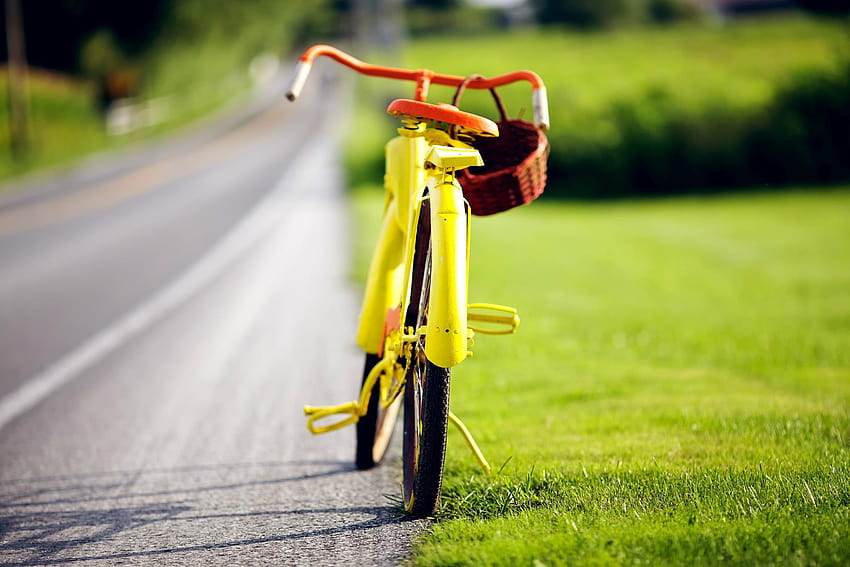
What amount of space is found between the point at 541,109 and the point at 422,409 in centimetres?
140

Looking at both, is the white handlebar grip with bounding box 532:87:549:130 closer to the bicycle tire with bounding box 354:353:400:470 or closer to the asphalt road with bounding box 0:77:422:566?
the bicycle tire with bounding box 354:353:400:470

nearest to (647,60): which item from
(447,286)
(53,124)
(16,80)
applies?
(53,124)

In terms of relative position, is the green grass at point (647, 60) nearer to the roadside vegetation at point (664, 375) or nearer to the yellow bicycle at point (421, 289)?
the roadside vegetation at point (664, 375)

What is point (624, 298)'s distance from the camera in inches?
397

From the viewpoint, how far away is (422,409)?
136 inches

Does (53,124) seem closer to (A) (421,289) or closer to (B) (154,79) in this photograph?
(B) (154,79)

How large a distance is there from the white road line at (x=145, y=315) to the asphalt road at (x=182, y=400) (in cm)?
3

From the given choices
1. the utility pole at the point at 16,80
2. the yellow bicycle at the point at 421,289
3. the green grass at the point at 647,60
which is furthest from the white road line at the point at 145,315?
the utility pole at the point at 16,80

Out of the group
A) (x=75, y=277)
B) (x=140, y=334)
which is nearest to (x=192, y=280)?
(x=75, y=277)

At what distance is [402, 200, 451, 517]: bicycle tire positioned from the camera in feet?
11.1

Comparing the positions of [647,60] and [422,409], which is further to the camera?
[647,60]

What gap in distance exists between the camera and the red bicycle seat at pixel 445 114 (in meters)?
3.59

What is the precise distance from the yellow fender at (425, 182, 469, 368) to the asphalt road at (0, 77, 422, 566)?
756 millimetres

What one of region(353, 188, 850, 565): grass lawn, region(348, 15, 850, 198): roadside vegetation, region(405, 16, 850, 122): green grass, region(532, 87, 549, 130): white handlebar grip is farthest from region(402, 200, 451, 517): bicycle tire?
region(348, 15, 850, 198): roadside vegetation
